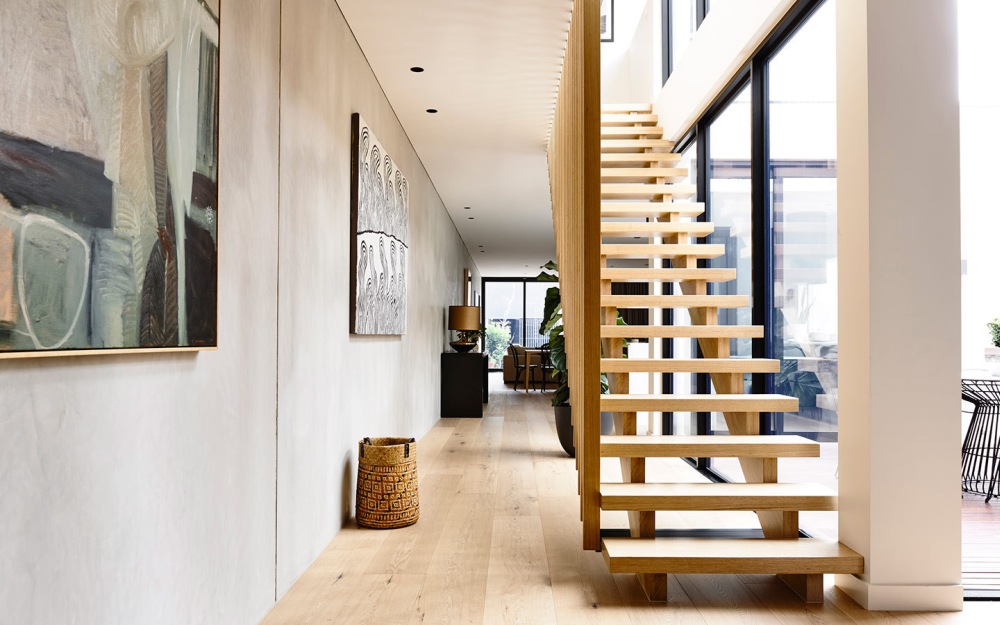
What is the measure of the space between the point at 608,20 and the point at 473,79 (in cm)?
426

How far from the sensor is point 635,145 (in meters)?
5.61

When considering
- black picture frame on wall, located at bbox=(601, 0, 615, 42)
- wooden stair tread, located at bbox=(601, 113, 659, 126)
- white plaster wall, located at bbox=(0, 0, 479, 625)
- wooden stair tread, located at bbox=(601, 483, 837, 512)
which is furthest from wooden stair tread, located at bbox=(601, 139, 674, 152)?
wooden stair tread, located at bbox=(601, 483, 837, 512)

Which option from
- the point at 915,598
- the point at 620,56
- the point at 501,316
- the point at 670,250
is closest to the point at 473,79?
the point at 670,250

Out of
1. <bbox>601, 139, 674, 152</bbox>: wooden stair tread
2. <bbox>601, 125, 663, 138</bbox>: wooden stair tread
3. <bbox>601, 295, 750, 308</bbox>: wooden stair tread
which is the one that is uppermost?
<bbox>601, 125, 663, 138</bbox>: wooden stair tread

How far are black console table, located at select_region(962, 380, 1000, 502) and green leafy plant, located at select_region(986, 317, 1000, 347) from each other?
304 mm

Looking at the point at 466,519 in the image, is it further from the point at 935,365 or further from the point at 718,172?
the point at 718,172

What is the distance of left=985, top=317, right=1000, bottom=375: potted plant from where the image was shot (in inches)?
105

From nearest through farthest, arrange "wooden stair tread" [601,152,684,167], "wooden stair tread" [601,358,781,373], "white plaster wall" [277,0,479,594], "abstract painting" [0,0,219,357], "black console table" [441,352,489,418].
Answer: "abstract painting" [0,0,219,357], "white plaster wall" [277,0,479,594], "wooden stair tread" [601,358,781,373], "wooden stair tread" [601,152,684,167], "black console table" [441,352,489,418]

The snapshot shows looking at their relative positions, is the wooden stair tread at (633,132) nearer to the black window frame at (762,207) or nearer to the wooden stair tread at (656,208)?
the wooden stair tread at (656,208)

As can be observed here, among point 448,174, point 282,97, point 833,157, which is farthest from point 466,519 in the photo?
point 448,174

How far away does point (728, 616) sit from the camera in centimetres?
233

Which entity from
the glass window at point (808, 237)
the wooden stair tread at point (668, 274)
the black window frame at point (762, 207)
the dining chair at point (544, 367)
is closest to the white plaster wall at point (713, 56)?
the black window frame at point (762, 207)

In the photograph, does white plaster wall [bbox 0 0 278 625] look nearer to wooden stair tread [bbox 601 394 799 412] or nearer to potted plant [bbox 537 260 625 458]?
wooden stair tread [bbox 601 394 799 412]

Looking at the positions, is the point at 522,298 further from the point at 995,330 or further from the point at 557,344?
the point at 995,330
